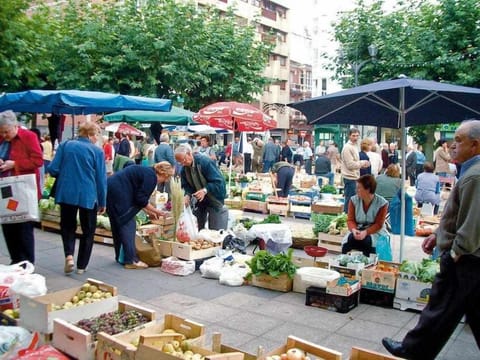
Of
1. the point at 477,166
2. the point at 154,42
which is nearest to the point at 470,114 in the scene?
the point at 477,166

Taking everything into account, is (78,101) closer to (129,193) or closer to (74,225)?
(129,193)

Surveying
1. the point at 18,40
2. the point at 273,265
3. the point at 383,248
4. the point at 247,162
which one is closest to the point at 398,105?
the point at 383,248

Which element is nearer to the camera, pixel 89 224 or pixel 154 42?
pixel 89 224

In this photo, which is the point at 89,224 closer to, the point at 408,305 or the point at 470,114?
the point at 408,305

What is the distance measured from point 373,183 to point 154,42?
15.7 metres

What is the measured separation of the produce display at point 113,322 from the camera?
380cm

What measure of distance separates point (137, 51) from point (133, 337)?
18108 mm

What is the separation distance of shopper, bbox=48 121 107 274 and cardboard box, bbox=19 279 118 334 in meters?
1.81

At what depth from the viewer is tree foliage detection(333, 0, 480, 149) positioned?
17.5m

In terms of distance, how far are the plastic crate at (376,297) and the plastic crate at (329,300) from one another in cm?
13

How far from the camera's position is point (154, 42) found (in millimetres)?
19922

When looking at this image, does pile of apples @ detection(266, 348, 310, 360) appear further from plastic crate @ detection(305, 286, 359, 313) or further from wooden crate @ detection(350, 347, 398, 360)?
plastic crate @ detection(305, 286, 359, 313)

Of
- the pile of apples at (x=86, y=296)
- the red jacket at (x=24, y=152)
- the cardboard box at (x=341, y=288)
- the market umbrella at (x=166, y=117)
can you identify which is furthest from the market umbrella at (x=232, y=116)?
the pile of apples at (x=86, y=296)

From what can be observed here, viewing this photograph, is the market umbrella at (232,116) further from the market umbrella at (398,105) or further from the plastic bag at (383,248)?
the plastic bag at (383,248)
